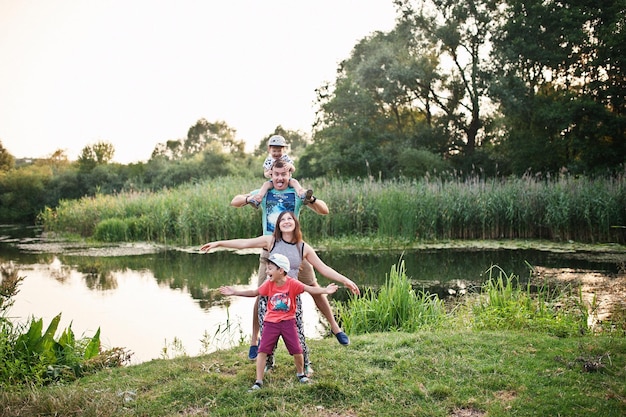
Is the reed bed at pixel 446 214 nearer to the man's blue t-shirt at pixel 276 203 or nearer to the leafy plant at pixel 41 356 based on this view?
the leafy plant at pixel 41 356

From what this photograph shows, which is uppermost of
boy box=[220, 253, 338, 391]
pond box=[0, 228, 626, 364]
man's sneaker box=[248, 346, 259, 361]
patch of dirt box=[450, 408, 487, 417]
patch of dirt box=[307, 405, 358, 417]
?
boy box=[220, 253, 338, 391]

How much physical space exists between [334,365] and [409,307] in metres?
2.29

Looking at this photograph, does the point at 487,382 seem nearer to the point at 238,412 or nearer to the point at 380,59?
the point at 238,412

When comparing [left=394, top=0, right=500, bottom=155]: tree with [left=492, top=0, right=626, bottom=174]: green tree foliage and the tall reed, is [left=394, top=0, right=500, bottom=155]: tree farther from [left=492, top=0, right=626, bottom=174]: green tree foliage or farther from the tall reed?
the tall reed

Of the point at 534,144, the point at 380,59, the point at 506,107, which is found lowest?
the point at 534,144

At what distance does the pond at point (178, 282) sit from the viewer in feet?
23.2

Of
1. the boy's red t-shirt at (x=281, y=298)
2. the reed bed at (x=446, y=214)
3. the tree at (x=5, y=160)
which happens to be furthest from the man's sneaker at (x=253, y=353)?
the tree at (x=5, y=160)

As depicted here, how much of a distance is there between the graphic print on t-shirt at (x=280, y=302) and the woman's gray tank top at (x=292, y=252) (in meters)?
0.28

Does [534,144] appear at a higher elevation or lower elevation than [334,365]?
higher

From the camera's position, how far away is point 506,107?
2477 cm

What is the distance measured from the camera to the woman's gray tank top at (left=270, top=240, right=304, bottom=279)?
4.21 meters

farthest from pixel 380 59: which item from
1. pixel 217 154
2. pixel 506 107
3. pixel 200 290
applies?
pixel 200 290

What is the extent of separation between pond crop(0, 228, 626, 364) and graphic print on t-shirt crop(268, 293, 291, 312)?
7.70ft

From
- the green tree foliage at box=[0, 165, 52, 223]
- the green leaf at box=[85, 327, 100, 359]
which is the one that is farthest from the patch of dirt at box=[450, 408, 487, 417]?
the green tree foliage at box=[0, 165, 52, 223]
